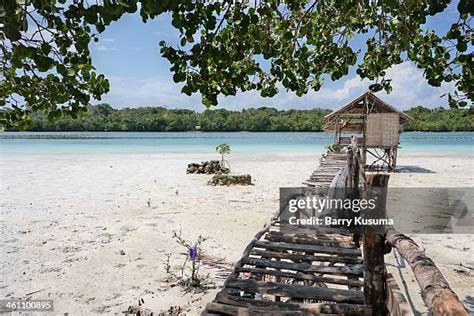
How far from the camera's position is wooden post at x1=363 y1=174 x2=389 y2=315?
2.63m

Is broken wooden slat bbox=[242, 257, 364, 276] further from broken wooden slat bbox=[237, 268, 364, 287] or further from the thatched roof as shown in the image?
the thatched roof

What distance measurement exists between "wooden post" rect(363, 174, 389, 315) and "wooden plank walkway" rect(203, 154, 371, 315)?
0.40 ft

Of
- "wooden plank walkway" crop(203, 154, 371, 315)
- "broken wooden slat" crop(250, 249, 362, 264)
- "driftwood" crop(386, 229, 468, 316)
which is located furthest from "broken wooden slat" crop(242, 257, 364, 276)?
"driftwood" crop(386, 229, 468, 316)

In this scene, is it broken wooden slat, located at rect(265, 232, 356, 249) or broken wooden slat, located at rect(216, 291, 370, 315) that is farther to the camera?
broken wooden slat, located at rect(265, 232, 356, 249)

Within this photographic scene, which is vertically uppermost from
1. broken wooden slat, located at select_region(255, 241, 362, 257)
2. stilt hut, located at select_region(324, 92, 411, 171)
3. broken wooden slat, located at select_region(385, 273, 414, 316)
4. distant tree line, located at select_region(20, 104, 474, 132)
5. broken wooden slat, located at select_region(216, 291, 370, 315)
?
distant tree line, located at select_region(20, 104, 474, 132)

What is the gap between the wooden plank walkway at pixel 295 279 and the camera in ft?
9.88

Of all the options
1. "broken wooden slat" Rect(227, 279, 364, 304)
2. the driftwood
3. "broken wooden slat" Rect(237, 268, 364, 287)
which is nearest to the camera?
the driftwood

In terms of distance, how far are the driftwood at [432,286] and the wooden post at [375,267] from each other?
0.42 m

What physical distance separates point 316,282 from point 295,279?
21 cm

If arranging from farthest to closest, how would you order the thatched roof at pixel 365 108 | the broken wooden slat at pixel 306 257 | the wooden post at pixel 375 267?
the thatched roof at pixel 365 108 → the broken wooden slat at pixel 306 257 → the wooden post at pixel 375 267

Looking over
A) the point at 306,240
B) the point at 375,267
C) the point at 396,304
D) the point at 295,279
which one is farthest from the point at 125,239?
the point at 396,304

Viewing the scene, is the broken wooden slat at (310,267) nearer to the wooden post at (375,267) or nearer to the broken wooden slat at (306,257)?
the broken wooden slat at (306,257)

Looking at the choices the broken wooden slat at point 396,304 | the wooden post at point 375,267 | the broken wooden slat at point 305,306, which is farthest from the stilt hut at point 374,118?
the broken wooden slat at point 396,304

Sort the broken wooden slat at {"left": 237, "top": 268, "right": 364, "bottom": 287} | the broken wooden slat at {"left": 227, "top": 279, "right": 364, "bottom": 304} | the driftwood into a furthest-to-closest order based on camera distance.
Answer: the broken wooden slat at {"left": 237, "top": 268, "right": 364, "bottom": 287} → the broken wooden slat at {"left": 227, "top": 279, "right": 364, "bottom": 304} → the driftwood
